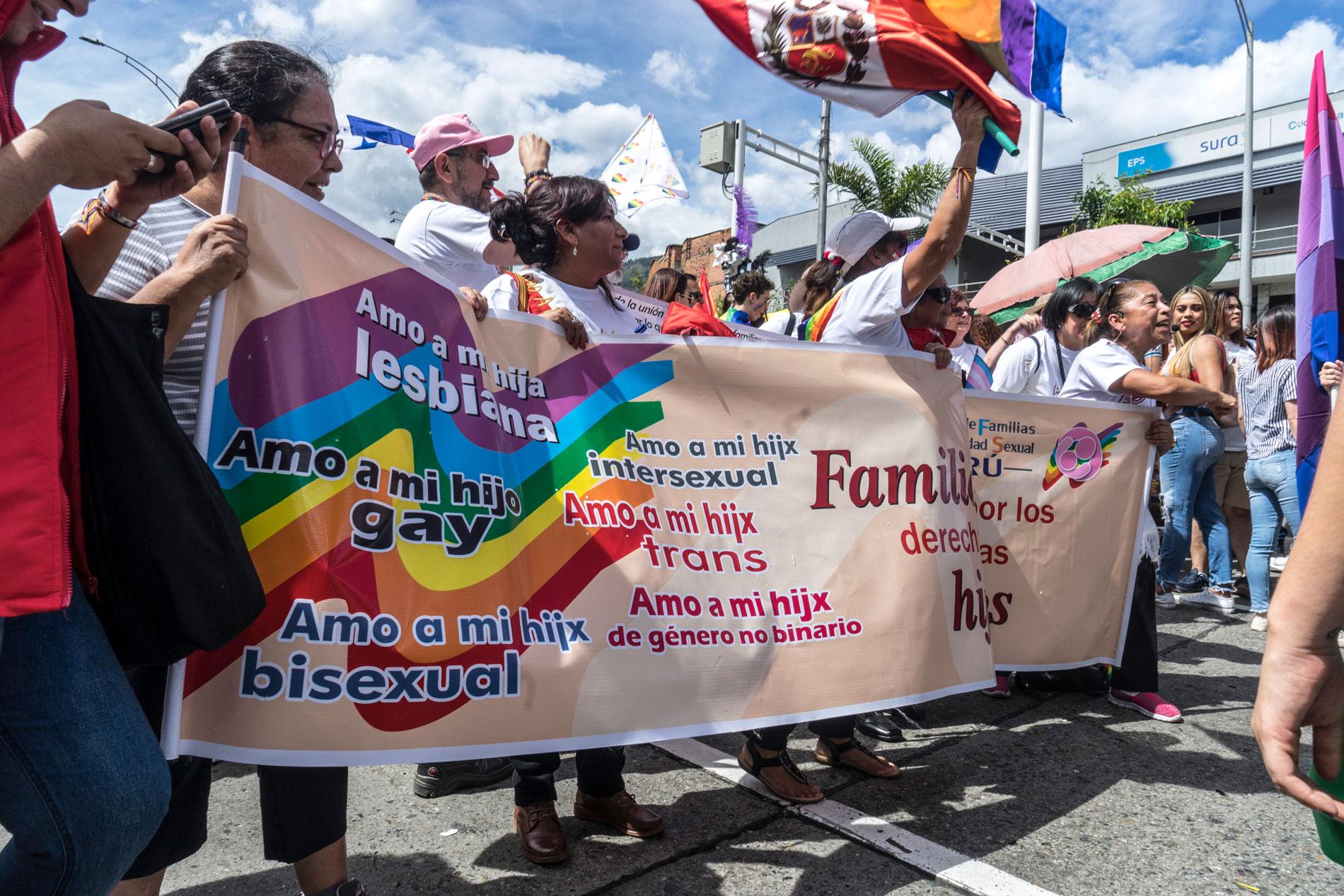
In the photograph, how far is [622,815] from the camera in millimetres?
2650

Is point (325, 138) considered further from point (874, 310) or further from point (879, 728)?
point (879, 728)

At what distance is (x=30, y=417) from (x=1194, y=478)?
255 inches

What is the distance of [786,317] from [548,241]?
2994 millimetres

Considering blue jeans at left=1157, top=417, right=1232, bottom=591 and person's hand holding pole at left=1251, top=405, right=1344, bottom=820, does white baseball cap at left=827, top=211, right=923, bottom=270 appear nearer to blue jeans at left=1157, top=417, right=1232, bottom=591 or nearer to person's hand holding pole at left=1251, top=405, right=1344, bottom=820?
person's hand holding pole at left=1251, top=405, right=1344, bottom=820

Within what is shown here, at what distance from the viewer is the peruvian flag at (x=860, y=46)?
264 centimetres

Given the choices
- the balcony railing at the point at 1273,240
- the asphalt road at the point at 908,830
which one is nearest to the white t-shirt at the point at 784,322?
the asphalt road at the point at 908,830

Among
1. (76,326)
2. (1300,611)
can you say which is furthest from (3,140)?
(1300,611)

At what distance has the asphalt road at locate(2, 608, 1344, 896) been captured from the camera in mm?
2391

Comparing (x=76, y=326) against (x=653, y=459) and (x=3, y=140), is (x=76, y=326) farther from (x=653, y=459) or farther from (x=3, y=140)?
(x=653, y=459)

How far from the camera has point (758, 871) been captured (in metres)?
2.44

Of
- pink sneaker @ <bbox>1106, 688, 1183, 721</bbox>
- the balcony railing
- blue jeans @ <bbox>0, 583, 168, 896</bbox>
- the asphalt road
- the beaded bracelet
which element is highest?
the balcony railing

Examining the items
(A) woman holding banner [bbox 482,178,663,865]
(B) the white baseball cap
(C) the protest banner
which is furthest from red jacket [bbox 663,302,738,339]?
(B) the white baseball cap

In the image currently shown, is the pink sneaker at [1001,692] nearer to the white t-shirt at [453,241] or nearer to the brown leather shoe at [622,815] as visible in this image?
the brown leather shoe at [622,815]

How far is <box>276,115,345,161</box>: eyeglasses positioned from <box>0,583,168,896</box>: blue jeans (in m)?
1.13
